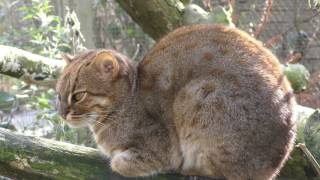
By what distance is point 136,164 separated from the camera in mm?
2885

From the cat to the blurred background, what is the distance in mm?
1294

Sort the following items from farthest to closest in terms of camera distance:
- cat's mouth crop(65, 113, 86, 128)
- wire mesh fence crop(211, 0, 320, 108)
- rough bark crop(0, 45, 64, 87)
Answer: wire mesh fence crop(211, 0, 320, 108) < rough bark crop(0, 45, 64, 87) < cat's mouth crop(65, 113, 86, 128)

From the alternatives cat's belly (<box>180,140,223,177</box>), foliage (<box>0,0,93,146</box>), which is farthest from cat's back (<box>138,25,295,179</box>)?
foliage (<box>0,0,93,146</box>)

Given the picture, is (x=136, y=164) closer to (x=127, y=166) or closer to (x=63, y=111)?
(x=127, y=166)

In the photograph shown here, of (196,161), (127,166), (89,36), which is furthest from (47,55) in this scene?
(196,161)

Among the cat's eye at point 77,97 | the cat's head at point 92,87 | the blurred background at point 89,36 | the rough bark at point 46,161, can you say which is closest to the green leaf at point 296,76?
the blurred background at point 89,36

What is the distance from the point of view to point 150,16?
164 inches

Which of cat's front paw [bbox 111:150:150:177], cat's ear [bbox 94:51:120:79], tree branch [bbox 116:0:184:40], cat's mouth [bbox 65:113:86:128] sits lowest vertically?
cat's front paw [bbox 111:150:150:177]

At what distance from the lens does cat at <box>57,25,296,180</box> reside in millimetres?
2760

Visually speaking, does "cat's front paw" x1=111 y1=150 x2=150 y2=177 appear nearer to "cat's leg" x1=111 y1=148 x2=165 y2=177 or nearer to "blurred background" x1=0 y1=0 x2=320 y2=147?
"cat's leg" x1=111 y1=148 x2=165 y2=177

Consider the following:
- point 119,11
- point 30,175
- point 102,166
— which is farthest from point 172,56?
point 119,11

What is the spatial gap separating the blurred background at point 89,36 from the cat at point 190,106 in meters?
1.29

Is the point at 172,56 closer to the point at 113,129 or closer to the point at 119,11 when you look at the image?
the point at 113,129

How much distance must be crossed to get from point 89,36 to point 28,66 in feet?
5.61
